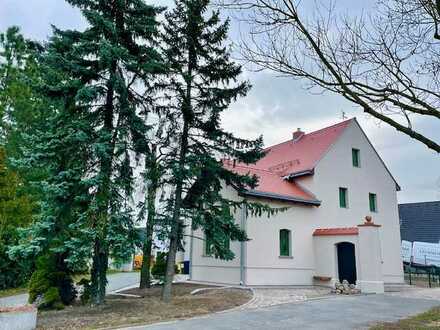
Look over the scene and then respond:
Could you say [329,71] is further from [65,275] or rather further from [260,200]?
[260,200]

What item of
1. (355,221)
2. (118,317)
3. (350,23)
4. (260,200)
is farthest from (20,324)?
(355,221)

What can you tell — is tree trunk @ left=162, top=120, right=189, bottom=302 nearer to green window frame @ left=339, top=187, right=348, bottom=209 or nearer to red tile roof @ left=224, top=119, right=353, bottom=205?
red tile roof @ left=224, top=119, right=353, bottom=205

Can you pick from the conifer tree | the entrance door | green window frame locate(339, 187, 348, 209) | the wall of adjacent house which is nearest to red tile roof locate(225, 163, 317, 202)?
the wall of adjacent house

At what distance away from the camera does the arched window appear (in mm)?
18984

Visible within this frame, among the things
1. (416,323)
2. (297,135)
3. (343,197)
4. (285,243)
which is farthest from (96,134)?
(297,135)

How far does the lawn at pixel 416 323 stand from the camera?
27.9ft

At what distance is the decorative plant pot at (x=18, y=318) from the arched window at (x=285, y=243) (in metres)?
12.1

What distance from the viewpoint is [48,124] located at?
1300 cm

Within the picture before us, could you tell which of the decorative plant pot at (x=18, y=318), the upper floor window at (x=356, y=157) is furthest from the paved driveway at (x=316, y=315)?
the upper floor window at (x=356, y=157)

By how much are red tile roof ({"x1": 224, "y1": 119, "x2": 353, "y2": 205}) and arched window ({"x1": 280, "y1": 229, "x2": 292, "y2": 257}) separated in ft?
5.47

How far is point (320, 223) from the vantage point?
2045 centimetres

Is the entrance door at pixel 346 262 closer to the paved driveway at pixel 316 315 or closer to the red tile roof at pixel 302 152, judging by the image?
the red tile roof at pixel 302 152

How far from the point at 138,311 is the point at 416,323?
7.11 meters

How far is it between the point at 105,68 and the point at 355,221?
1594 cm
